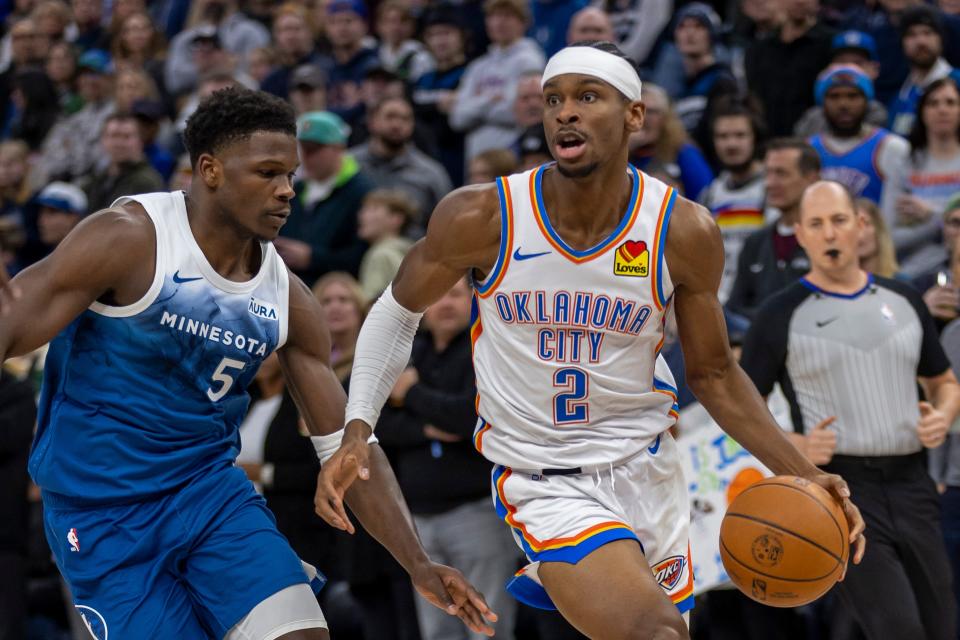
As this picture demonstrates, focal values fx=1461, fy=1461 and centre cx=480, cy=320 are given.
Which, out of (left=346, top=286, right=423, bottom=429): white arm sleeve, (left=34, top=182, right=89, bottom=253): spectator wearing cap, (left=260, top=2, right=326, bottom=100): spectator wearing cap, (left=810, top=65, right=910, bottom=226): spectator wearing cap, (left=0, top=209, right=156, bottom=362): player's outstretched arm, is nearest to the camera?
(left=0, top=209, right=156, bottom=362): player's outstretched arm

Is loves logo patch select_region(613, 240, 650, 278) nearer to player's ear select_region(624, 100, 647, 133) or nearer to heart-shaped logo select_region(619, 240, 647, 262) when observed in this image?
heart-shaped logo select_region(619, 240, 647, 262)

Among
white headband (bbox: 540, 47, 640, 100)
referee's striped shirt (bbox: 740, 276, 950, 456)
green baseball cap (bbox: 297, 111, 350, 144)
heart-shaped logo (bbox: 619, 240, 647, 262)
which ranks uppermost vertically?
white headband (bbox: 540, 47, 640, 100)

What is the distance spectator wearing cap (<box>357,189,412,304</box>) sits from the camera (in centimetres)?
907

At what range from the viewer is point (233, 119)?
189 inches

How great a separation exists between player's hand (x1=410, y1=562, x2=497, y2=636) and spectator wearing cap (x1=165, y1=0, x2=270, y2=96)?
922cm

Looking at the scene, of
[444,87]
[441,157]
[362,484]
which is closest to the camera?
[362,484]

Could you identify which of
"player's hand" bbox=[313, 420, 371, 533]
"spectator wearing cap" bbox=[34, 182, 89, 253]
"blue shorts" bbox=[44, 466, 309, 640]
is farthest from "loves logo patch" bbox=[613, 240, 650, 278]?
"spectator wearing cap" bbox=[34, 182, 89, 253]

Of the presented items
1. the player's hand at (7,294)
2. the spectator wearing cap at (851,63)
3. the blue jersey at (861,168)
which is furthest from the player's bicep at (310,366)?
the spectator wearing cap at (851,63)

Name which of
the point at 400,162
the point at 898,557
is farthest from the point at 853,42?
the point at 898,557

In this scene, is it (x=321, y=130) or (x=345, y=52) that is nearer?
(x=321, y=130)

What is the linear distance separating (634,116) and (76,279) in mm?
1885

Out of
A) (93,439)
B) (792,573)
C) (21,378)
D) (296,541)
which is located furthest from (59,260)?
(21,378)

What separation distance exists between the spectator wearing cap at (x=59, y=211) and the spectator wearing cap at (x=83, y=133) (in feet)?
4.97

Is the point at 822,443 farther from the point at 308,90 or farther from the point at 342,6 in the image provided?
the point at 342,6
